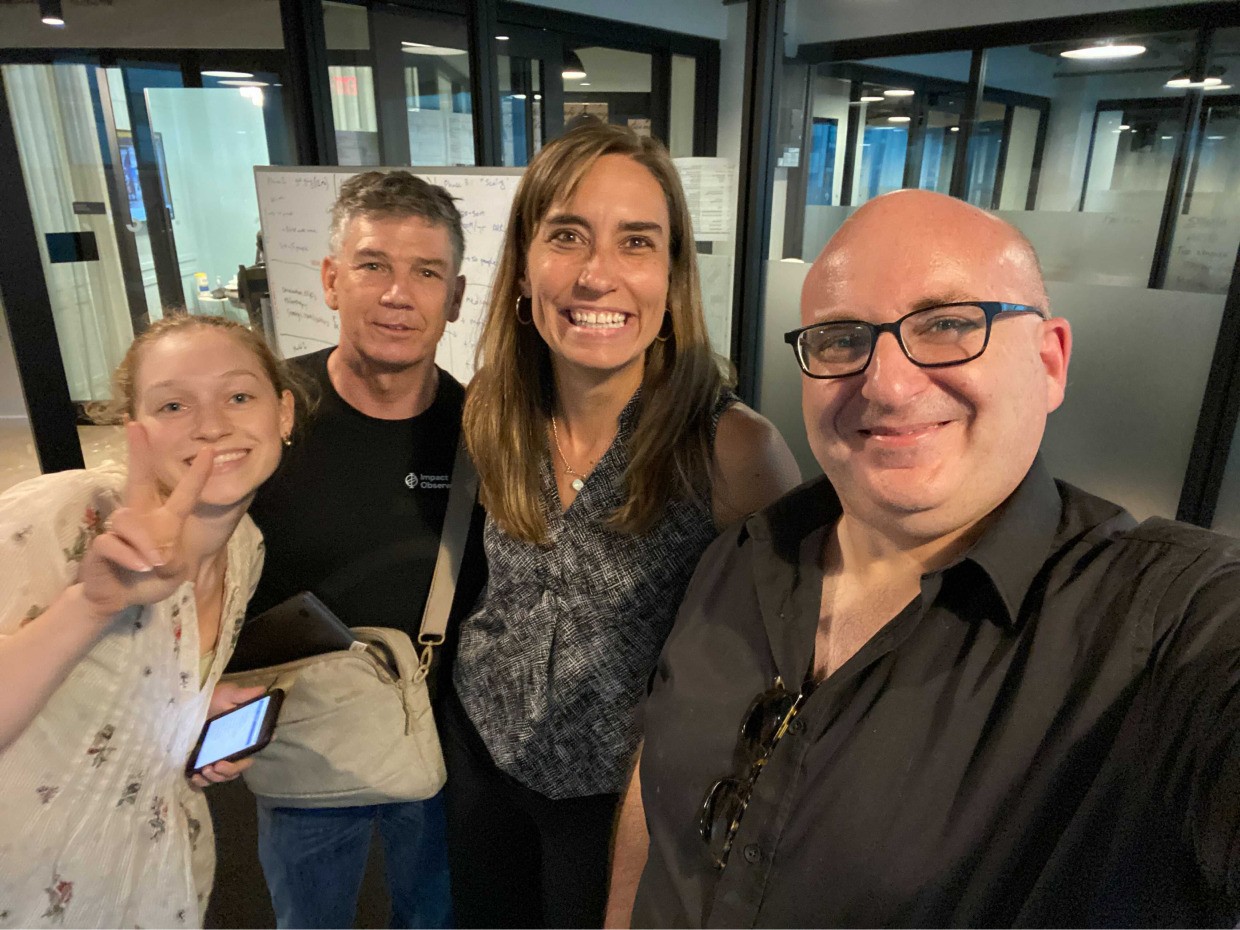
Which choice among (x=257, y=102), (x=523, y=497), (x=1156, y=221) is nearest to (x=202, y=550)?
(x=523, y=497)

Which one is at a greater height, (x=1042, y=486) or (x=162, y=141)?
(x=162, y=141)

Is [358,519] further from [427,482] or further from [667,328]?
[667,328]

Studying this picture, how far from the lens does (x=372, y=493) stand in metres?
1.47

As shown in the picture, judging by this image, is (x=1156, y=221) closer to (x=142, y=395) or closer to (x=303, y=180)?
(x=142, y=395)

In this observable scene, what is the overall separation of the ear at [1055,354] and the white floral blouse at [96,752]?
1.22 m

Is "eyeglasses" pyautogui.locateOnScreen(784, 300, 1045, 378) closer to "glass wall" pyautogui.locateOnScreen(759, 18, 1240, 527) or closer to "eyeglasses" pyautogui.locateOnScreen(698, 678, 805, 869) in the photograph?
"eyeglasses" pyautogui.locateOnScreen(698, 678, 805, 869)

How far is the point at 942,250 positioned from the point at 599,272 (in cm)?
61

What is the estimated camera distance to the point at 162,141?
183 inches

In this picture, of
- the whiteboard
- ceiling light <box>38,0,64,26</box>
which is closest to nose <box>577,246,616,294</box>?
the whiteboard

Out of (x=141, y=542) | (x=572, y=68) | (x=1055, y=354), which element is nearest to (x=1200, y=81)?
(x=1055, y=354)

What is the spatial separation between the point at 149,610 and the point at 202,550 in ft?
0.43

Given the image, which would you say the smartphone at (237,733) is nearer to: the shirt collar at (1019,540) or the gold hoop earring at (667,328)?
the gold hoop earring at (667,328)

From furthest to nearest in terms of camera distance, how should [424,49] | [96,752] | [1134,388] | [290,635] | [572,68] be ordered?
[572,68] → [424,49] → [1134,388] → [290,635] → [96,752]

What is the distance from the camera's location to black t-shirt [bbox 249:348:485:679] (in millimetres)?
1435
